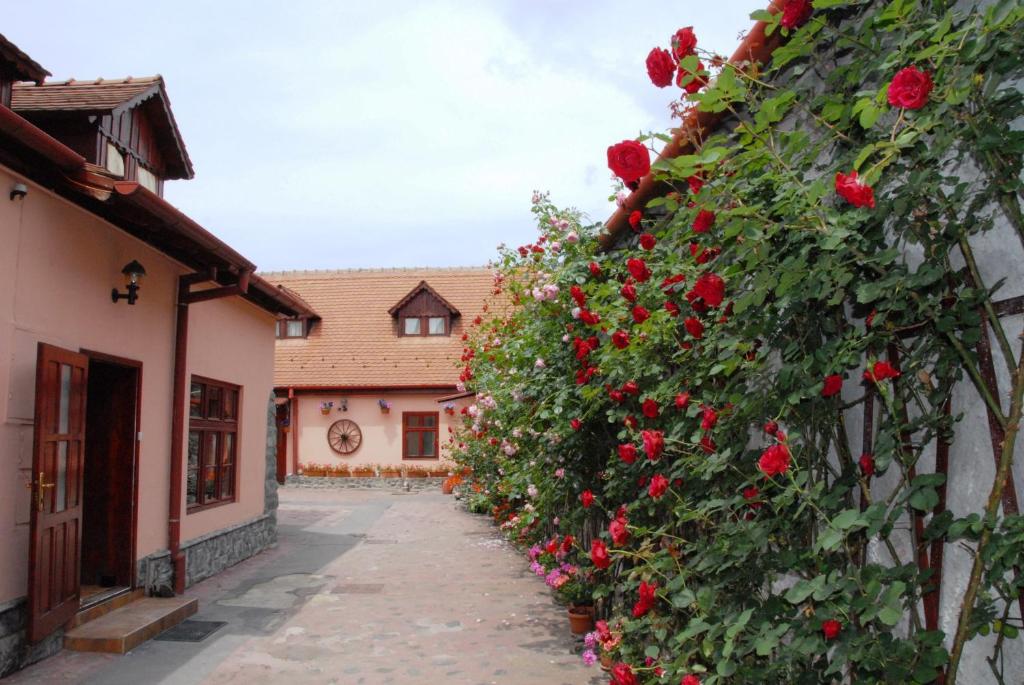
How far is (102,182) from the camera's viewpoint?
5996 millimetres

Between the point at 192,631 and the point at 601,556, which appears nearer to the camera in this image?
the point at 601,556

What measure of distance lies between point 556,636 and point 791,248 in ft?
15.2

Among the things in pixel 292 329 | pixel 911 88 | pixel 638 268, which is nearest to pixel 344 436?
pixel 292 329

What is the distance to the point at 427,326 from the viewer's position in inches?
998

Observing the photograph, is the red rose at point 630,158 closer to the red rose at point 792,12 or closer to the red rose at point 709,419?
the red rose at point 792,12

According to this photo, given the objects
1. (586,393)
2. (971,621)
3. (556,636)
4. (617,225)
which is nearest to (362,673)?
(556,636)

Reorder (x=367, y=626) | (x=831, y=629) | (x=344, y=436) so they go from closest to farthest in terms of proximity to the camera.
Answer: (x=831, y=629)
(x=367, y=626)
(x=344, y=436)

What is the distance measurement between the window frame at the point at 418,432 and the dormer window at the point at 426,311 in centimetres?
268

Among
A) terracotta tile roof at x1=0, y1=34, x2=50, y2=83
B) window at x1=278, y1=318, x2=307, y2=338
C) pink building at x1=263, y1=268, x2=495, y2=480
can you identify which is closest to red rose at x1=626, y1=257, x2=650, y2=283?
terracotta tile roof at x1=0, y1=34, x2=50, y2=83

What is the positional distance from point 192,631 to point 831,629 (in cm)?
575

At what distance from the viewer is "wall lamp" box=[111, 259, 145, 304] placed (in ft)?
22.7

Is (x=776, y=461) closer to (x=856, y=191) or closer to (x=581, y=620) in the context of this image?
(x=856, y=191)

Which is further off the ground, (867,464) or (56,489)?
(867,464)

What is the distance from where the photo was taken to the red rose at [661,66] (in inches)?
106
